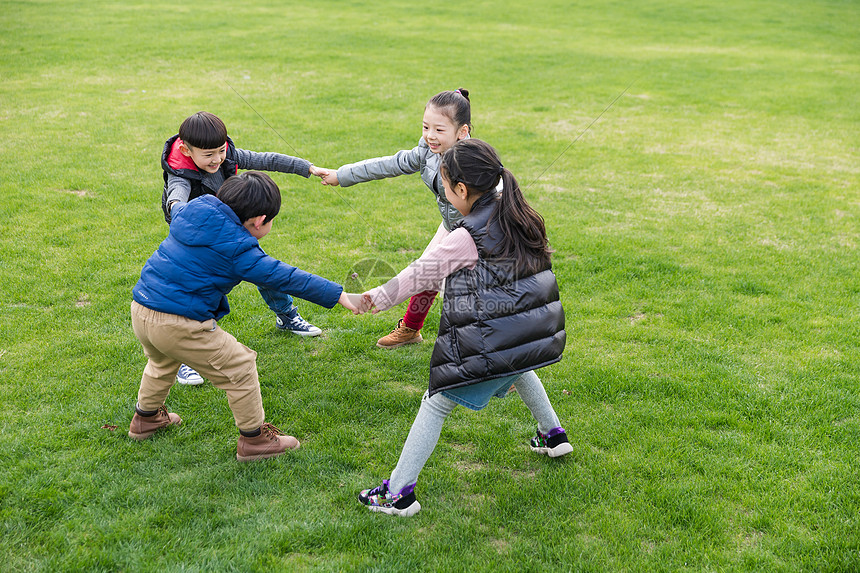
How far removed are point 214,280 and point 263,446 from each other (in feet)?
3.05

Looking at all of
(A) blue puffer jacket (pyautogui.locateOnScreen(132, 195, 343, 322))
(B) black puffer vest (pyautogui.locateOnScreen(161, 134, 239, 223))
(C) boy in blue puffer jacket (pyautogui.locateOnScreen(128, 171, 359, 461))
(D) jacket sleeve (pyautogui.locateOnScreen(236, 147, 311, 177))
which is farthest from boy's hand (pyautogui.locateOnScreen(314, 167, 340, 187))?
(A) blue puffer jacket (pyautogui.locateOnScreen(132, 195, 343, 322))

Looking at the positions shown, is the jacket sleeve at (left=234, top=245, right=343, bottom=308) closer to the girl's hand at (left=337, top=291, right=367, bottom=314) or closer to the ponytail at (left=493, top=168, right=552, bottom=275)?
the girl's hand at (left=337, top=291, right=367, bottom=314)

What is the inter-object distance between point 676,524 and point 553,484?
604 mm

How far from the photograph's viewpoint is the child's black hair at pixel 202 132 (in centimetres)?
393

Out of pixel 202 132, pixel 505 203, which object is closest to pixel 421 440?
pixel 505 203

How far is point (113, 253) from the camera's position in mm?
6215

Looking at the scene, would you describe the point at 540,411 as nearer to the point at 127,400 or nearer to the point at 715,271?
the point at 127,400

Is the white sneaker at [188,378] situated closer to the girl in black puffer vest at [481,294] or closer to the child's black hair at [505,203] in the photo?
the girl in black puffer vest at [481,294]

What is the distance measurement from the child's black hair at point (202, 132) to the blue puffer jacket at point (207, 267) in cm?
78

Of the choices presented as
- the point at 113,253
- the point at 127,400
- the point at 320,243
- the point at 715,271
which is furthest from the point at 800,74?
the point at 127,400

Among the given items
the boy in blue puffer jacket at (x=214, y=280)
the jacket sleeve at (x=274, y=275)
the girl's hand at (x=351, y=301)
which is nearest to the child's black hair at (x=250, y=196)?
the boy in blue puffer jacket at (x=214, y=280)

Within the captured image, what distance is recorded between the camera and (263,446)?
361 centimetres

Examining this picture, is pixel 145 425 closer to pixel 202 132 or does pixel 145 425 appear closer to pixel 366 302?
pixel 366 302

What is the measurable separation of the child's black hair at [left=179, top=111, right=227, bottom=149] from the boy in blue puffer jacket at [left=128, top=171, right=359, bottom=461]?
2.08 ft
